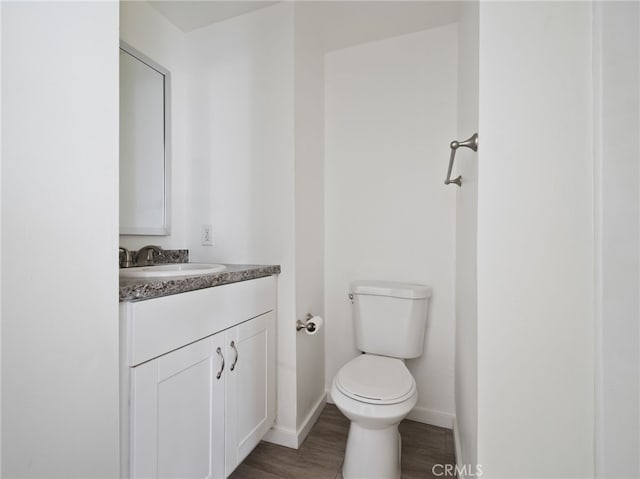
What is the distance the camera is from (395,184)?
1.73 meters

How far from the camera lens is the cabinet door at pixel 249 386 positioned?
3.67 ft

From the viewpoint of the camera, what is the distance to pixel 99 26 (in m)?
0.66

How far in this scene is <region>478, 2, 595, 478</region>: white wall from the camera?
77cm

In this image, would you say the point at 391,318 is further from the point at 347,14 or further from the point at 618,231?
the point at 347,14

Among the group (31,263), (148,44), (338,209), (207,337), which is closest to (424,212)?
(338,209)

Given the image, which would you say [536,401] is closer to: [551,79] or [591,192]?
[591,192]

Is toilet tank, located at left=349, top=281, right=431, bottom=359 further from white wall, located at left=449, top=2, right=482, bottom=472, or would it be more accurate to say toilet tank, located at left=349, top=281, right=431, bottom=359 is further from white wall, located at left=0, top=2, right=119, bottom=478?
white wall, located at left=0, top=2, right=119, bottom=478

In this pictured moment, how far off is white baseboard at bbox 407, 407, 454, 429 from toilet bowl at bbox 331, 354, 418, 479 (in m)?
0.47

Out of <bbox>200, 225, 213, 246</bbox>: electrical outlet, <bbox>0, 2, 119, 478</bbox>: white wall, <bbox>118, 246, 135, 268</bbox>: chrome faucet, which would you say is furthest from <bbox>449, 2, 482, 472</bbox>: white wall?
<bbox>118, 246, 135, 268</bbox>: chrome faucet

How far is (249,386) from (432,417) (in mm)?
1120

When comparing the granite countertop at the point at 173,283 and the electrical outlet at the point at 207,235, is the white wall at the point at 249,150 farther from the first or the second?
the granite countertop at the point at 173,283

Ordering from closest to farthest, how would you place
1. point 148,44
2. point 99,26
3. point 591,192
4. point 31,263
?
point 31,263, point 99,26, point 591,192, point 148,44

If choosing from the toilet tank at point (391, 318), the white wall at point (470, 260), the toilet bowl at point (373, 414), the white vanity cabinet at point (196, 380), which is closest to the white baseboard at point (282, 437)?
the white vanity cabinet at point (196, 380)

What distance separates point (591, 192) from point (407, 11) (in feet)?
4.41
